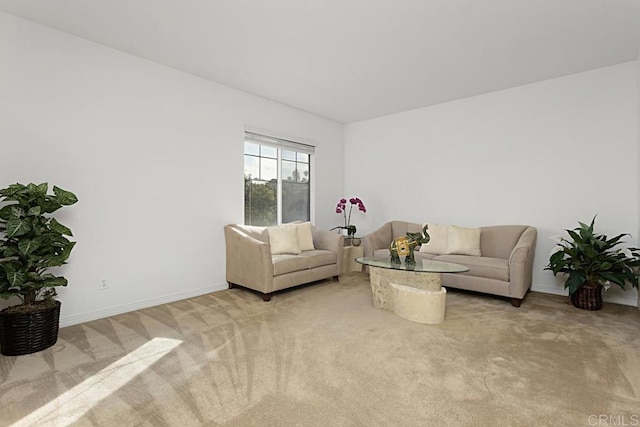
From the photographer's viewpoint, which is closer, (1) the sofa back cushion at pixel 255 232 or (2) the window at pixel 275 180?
(1) the sofa back cushion at pixel 255 232

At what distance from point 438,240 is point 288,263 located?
2194 millimetres

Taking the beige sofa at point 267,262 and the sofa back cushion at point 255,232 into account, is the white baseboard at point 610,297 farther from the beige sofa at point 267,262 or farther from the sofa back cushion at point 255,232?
the sofa back cushion at point 255,232

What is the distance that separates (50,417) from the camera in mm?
1692

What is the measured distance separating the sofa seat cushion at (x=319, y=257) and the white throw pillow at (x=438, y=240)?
1.30 meters

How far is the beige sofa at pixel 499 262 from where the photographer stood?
11.6 feet

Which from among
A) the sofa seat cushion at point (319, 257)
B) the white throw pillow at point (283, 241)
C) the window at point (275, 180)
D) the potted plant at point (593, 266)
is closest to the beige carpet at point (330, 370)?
the potted plant at point (593, 266)

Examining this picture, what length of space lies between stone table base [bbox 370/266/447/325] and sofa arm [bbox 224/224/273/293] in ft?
3.96

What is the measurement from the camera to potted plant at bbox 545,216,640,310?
3309 mm

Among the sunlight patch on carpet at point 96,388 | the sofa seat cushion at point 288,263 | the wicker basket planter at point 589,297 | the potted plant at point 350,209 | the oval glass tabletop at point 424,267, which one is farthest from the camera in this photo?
the potted plant at point 350,209

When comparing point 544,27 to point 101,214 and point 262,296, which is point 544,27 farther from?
point 101,214

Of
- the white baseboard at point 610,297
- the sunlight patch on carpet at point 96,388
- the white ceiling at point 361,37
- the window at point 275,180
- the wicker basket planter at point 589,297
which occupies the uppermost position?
the white ceiling at point 361,37

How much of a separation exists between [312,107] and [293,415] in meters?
4.52

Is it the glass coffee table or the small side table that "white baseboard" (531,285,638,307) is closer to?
the glass coffee table

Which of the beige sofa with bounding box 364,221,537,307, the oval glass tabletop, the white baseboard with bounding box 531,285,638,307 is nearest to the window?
the beige sofa with bounding box 364,221,537,307
